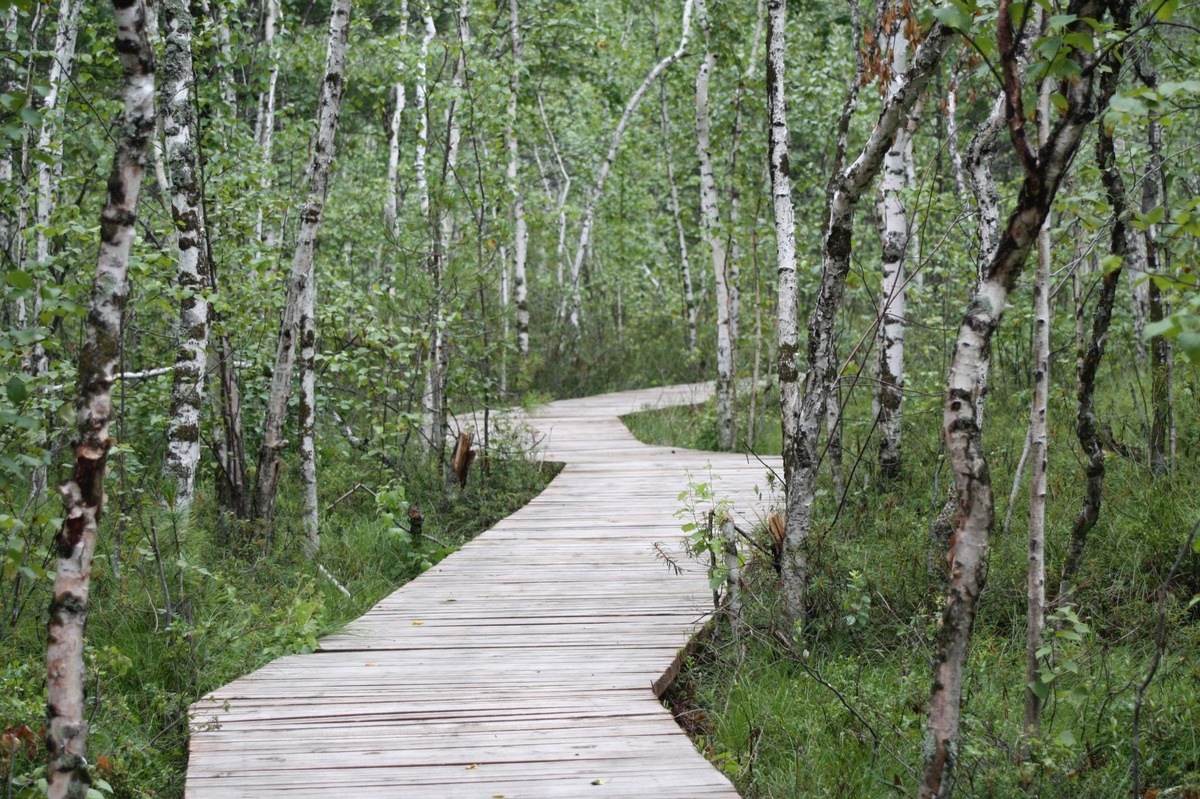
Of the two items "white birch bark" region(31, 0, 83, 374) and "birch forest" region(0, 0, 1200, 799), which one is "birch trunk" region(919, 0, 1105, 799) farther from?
"white birch bark" region(31, 0, 83, 374)

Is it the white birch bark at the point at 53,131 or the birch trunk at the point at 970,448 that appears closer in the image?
the birch trunk at the point at 970,448

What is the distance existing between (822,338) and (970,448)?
77.5 inches

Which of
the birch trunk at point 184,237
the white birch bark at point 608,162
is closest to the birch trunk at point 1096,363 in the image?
the birch trunk at point 184,237

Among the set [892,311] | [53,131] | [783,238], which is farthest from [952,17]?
[53,131]

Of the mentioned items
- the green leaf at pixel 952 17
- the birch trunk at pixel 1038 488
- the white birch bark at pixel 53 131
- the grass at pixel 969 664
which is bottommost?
the grass at pixel 969 664

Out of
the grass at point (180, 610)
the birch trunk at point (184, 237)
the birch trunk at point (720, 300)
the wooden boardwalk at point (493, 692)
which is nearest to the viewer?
the wooden boardwalk at point (493, 692)

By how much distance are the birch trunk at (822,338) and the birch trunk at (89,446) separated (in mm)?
2850

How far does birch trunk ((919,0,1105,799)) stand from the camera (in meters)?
2.82

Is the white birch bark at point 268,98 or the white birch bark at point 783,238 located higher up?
the white birch bark at point 268,98

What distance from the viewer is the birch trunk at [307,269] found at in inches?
257

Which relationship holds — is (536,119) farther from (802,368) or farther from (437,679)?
(437,679)

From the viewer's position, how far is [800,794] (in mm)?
3707

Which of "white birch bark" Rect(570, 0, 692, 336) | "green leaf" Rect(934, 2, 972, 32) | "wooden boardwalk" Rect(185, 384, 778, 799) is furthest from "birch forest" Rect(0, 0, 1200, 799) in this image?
"white birch bark" Rect(570, 0, 692, 336)

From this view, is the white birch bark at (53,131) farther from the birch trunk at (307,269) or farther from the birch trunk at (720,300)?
the birch trunk at (720,300)
